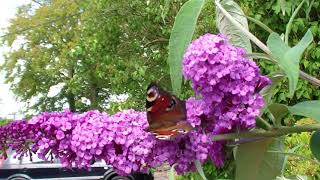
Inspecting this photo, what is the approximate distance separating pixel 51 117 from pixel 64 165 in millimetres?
116

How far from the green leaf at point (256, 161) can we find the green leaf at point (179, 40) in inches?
7.1

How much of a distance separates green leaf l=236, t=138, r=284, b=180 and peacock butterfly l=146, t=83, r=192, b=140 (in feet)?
0.49

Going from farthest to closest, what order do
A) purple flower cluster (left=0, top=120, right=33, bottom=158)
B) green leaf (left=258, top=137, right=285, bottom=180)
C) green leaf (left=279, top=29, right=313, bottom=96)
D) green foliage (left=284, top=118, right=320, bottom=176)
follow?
green foliage (left=284, top=118, right=320, bottom=176), purple flower cluster (left=0, top=120, right=33, bottom=158), green leaf (left=258, top=137, right=285, bottom=180), green leaf (left=279, top=29, right=313, bottom=96)

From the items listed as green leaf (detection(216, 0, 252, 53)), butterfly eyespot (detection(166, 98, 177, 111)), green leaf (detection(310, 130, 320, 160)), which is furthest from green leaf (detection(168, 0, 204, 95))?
green leaf (detection(310, 130, 320, 160))

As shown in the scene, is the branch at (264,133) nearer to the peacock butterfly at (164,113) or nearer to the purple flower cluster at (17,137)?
the peacock butterfly at (164,113)

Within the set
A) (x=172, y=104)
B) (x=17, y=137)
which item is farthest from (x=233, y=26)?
(x=17, y=137)

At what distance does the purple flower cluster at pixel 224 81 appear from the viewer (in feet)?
3.01

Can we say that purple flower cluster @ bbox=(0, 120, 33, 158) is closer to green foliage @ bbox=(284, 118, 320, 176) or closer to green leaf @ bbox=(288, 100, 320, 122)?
green leaf @ bbox=(288, 100, 320, 122)

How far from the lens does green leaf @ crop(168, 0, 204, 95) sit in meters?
1.01

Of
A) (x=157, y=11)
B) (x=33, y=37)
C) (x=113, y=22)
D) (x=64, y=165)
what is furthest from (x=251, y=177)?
(x=33, y=37)

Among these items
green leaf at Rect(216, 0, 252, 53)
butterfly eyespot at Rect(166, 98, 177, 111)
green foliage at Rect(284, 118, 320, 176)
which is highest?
green leaf at Rect(216, 0, 252, 53)

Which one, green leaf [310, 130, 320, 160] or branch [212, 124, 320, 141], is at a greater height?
branch [212, 124, 320, 141]

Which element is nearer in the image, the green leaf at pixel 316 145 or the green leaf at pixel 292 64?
the green leaf at pixel 292 64

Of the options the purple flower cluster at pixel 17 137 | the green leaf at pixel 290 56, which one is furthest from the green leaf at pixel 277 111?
the purple flower cluster at pixel 17 137
